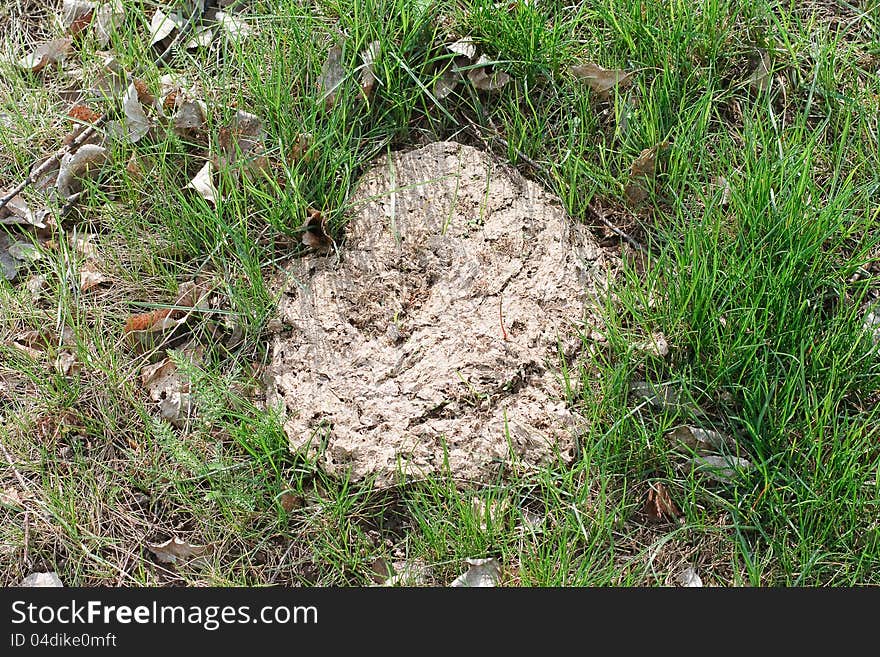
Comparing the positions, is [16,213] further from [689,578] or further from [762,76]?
[762,76]

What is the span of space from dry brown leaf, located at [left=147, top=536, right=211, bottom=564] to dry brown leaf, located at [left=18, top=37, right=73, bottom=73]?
1.77m

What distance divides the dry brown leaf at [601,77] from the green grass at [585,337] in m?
0.03

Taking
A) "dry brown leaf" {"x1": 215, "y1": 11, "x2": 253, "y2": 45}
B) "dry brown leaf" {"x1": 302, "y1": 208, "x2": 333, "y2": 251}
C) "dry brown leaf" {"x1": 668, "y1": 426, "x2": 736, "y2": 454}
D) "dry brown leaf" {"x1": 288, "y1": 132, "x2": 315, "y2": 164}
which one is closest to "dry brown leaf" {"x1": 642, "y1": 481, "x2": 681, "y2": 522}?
"dry brown leaf" {"x1": 668, "y1": 426, "x2": 736, "y2": 454}

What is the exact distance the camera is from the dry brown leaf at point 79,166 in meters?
2.57

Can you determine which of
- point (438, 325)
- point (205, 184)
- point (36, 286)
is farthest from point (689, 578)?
point (36, 286)

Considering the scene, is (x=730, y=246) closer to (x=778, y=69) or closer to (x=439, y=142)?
(x=778, y=69)

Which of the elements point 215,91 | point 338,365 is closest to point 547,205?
point 338,365

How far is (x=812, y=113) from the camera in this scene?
2.50 m

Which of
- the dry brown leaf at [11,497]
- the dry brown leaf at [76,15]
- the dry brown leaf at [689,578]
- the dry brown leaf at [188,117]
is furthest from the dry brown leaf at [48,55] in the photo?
the dry brown leaf at [689,578]

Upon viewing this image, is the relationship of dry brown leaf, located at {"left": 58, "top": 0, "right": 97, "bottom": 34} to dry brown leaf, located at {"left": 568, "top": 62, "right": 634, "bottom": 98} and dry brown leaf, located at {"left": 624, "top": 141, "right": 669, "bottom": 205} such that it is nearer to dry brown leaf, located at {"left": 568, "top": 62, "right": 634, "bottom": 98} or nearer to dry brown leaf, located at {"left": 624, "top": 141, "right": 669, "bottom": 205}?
dry brown leaf, located at {"left": 568, "top": 62, "right": 634, "bottom": 98}

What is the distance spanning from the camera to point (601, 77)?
250cm

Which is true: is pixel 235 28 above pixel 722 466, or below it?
above

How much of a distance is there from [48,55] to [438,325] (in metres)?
1.78

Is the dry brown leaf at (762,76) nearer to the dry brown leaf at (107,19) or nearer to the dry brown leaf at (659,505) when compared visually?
the dry brown leaf at (659,505)
